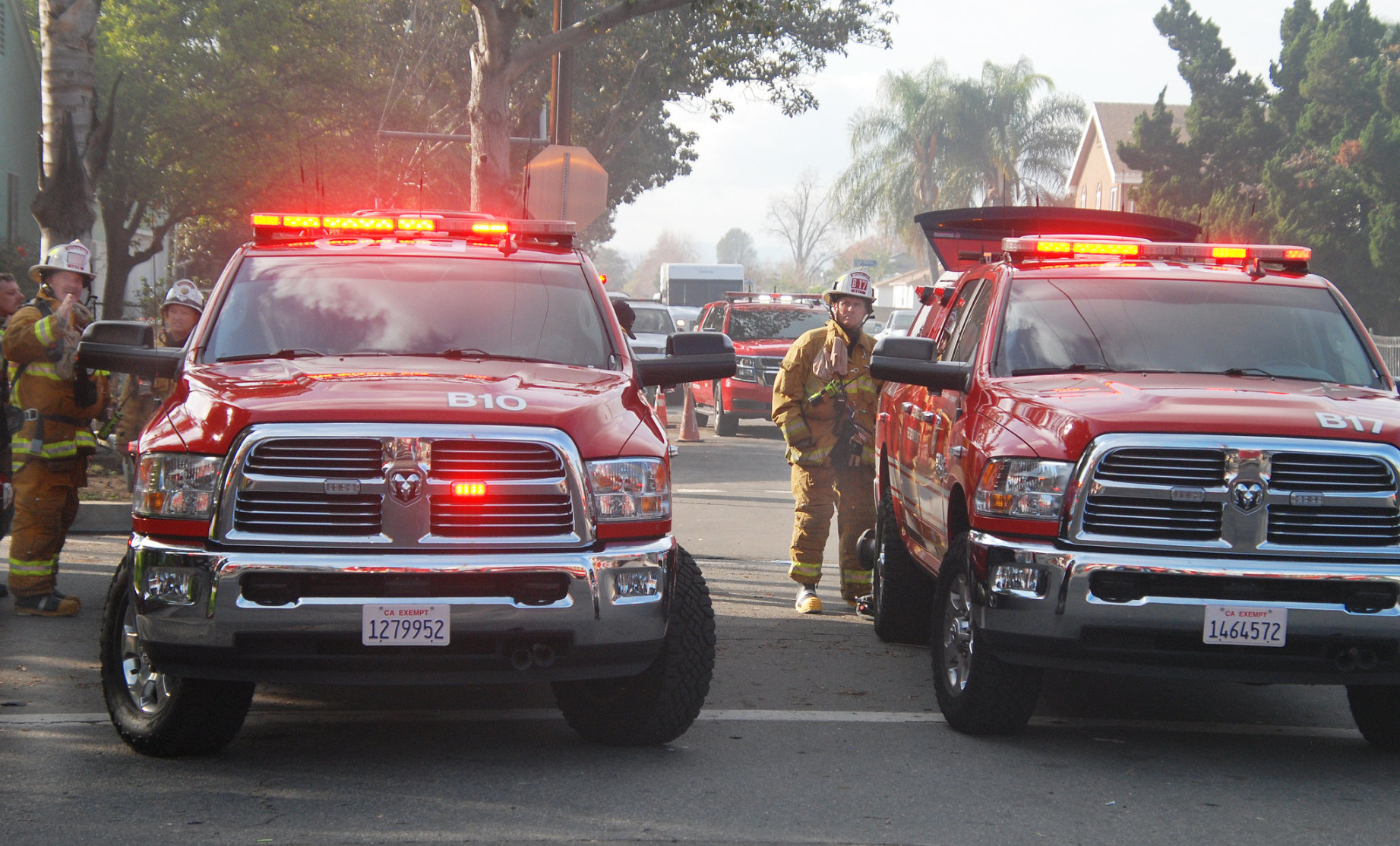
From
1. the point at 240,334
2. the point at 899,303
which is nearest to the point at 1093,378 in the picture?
the point at 240,334

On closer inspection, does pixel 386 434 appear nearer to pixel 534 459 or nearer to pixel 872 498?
pixel 534 459

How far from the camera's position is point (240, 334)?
6.18 m

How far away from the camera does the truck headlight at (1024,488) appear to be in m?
5.50

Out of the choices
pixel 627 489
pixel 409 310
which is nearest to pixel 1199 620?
pixel 627 489

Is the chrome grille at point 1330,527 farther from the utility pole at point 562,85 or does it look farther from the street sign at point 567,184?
the utility pole at point 562,85

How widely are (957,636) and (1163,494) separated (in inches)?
43.6

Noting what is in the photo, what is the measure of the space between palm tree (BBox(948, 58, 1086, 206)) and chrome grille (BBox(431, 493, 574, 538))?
60854 millimetres

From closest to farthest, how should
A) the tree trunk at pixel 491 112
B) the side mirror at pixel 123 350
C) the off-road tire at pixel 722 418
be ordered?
the side mirror at pixel 123 350 → the tree trunk at pixel 491 112 → the off-road tire at pixel 722 418

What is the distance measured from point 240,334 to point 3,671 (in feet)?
6.72

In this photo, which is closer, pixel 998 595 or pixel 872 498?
pixel 998 595

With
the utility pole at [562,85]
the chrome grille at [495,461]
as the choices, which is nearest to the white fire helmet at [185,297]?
the chrome grille at [495,461]

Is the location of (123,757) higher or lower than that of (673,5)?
lower

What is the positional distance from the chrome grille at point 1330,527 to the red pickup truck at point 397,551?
2.08m

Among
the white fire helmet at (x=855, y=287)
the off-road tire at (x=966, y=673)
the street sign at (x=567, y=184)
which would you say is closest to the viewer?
the off-road tire at (x=966, y=673)
